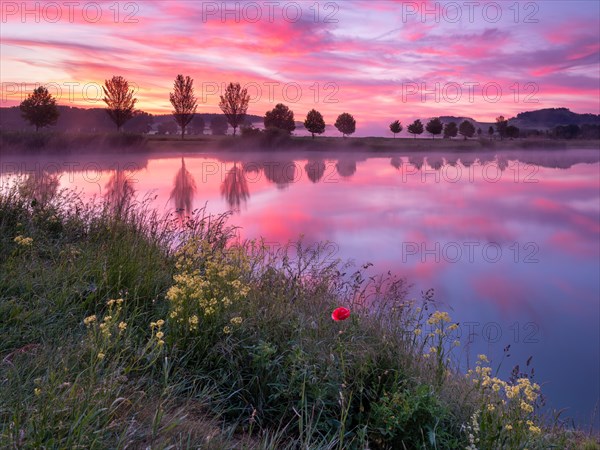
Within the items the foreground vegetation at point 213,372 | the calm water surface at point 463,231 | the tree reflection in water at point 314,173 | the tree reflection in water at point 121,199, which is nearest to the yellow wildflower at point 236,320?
the foreground vegetation at point 213,372

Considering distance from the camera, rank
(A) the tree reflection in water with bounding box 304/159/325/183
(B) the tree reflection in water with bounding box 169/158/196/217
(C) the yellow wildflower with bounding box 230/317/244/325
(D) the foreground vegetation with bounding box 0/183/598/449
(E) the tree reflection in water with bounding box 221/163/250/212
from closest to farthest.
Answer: (D) the foreground vegetation with bounding box 0/183/598/449, (C) the yellow wildflower with bounding box 230/317/244/325, (B) the tree reflection in water with bounding box 169/158/196/217, (E) the tree reflection in water with bounding box 221/163/250/212, (A) the tree reflection in water with bounding box 304/159/325/183

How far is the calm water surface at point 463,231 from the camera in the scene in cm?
977

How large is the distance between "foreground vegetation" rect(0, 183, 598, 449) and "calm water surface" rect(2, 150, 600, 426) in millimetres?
2562

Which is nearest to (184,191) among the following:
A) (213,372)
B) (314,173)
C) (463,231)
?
(463,231)

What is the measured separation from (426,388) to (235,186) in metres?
28.6

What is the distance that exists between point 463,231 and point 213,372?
18.3 m

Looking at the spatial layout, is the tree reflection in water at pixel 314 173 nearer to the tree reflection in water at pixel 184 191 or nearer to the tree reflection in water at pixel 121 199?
the tree reflection in water at pixel 184 191

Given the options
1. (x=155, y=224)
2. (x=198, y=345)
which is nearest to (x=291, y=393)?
(x=198, y=345)

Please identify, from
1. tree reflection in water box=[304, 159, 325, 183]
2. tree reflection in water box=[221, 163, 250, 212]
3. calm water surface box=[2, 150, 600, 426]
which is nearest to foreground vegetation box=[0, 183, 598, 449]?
calm water surface box=[2, 150, 600, 426]

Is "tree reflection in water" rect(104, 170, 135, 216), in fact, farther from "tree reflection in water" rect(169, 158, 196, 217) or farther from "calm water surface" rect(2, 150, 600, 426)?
"tree reflection in water" rect(169, 158, 196, 217)

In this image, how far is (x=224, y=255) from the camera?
7.15 metres

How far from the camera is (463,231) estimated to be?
69.5 feet

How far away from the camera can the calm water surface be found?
32.1ft

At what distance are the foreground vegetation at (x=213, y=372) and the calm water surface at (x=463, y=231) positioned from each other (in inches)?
101
